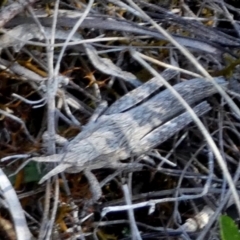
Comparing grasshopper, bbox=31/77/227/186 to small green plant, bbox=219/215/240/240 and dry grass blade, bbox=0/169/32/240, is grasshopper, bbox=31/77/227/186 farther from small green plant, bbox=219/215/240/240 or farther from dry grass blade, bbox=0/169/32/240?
small green plant, bbox=219/215/240/240

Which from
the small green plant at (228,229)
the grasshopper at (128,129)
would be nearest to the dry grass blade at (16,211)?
the grasshopper at (128,129)

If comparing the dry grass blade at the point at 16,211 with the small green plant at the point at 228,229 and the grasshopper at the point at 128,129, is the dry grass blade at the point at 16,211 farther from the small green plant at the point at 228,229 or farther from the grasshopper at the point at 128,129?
the small green plant at the point at 228,229

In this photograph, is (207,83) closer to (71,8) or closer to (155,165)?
(155,165)

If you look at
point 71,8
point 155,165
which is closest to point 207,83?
point 155,165

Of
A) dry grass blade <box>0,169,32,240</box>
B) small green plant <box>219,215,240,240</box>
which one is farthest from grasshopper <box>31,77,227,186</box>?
small green plant <box>219,215,240,240</box>

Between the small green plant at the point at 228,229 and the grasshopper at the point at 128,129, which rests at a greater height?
the grasshopper at the point at 128,129

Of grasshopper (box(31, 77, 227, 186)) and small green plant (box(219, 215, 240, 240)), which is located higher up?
grasshopper (box(31, 77, 227, 186))

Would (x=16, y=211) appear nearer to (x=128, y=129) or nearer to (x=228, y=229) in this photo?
(x=128, y=129)

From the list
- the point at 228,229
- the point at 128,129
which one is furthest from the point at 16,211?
the point at 228,229

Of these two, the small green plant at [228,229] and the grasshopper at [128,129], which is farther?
the grasshopper at [128,129]

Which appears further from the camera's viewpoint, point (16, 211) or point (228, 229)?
point (16, 211)

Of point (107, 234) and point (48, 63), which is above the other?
point (48, 63)
